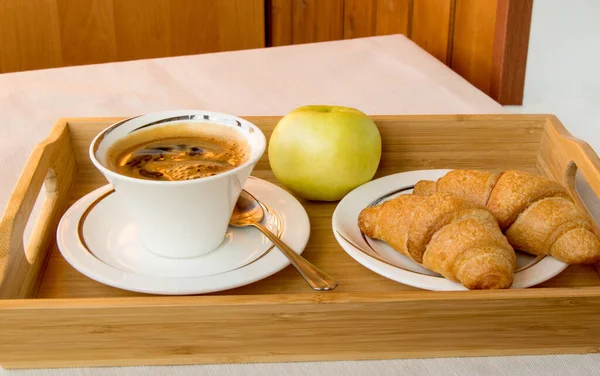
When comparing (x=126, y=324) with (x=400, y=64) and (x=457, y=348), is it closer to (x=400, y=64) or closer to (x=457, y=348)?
(x=457, y=348)

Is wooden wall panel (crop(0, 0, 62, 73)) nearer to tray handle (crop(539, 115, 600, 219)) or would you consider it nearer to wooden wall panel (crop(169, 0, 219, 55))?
wooden wall panel (crop(169, 0, 219, 55))

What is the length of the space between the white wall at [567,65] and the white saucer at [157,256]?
75 cm

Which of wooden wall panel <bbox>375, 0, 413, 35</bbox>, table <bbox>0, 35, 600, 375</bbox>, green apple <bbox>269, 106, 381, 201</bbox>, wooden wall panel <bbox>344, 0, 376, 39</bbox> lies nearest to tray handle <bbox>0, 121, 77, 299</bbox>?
table <bbox>0, 35, 600, 375</bbox>

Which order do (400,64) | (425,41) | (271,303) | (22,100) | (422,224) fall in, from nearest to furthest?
(271,303) < (422,224) < (22,100) < (400,64) < (425,41)

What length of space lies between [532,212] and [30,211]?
453 mm

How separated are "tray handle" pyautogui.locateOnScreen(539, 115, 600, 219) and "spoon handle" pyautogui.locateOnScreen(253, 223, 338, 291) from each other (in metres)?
0.29

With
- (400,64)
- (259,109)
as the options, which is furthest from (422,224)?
(400,64)

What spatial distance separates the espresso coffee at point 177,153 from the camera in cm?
62

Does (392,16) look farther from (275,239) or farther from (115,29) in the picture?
(275,239)

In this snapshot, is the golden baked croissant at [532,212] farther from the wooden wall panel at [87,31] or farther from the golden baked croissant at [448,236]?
the wooden wall panel at [87,31]

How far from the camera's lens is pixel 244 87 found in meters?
1.17

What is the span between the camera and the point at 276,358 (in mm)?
540

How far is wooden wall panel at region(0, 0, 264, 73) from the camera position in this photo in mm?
2105

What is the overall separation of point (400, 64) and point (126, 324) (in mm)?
869
